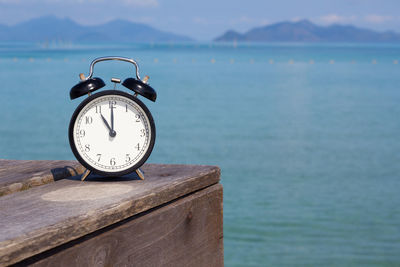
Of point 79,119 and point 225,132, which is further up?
point 79,119

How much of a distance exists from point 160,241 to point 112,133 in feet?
1.05

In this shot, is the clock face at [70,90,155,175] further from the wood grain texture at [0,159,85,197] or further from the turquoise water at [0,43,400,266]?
the turquoise water at [0,43,400,266]

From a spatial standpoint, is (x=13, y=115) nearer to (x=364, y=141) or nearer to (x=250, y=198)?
(x=364, y=141)

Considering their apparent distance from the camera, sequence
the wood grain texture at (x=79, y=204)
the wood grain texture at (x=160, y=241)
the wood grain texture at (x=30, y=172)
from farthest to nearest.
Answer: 1. the wood grain texture at (x=30, y=172)
2. the wood grain texture at (x=160, y=241)
3. the wood grain texture at (x=79, y=204)

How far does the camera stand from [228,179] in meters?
8.98

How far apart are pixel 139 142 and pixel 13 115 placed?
19.0 meters

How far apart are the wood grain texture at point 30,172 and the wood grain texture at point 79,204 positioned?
0.04 meters

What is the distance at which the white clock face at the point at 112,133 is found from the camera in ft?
4.97

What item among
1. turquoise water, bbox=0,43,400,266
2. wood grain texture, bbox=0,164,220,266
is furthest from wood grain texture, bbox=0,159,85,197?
turquoise water, bbox=0,43,400,266

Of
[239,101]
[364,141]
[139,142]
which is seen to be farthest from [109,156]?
[239,101]

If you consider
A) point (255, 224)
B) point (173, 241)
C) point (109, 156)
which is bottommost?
point (255, 224)

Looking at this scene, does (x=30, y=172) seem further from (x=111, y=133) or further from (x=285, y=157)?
(x=285, y=157)

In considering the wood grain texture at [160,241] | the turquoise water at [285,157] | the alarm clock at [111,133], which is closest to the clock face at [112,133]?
the alarm clock at [111,133]

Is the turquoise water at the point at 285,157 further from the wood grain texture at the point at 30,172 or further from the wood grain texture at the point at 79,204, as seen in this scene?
the wood grain texture at the point at 79,204
